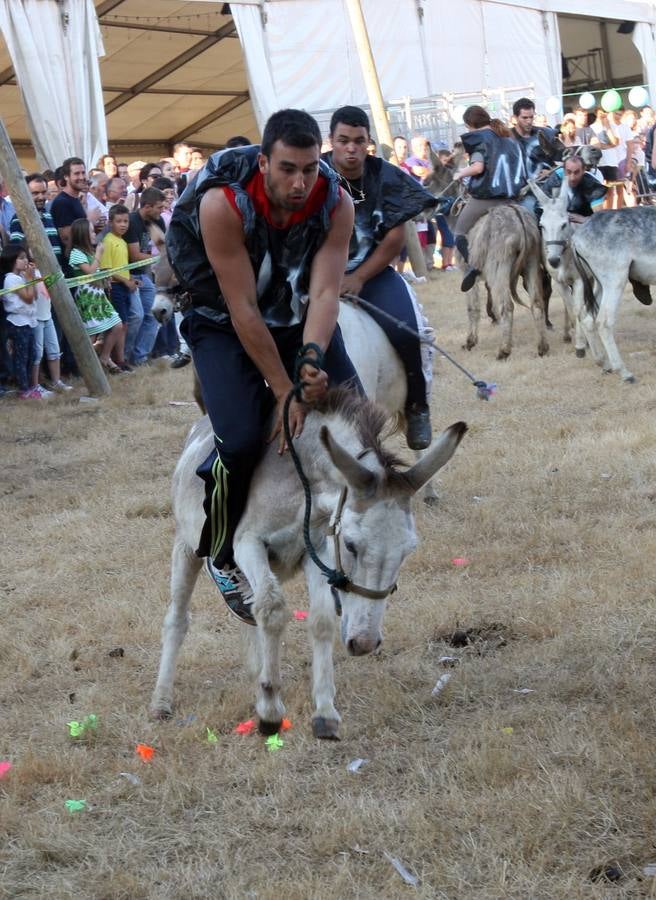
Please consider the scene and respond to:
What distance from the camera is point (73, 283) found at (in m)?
12.6

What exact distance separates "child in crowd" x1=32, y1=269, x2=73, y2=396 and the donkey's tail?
5.37 m

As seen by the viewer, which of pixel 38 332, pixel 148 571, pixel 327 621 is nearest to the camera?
pixel 327 621

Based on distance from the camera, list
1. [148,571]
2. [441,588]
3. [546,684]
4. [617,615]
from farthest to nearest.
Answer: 1. [148,571]
2. [441,588]
3. [617,615]
4. [546,684]

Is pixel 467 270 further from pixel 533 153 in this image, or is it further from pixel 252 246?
pixel 252 246

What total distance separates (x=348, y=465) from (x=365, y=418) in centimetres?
37

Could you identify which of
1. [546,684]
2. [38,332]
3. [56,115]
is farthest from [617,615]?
[56,115]

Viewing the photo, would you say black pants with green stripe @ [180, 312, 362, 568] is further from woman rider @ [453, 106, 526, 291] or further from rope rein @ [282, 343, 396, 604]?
woman rider @ [453, 106, 526, 291]

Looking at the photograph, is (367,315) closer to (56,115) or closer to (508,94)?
(56,115)

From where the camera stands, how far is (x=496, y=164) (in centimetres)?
1292

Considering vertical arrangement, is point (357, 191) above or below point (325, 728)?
above

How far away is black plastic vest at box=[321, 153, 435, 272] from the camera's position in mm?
6535

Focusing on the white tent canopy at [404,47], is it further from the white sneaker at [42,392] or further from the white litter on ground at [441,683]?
the white litter on ground at [441,683]

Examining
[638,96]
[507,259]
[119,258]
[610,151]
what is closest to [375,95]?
[119,258]

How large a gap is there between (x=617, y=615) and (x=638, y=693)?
2.78 ft
